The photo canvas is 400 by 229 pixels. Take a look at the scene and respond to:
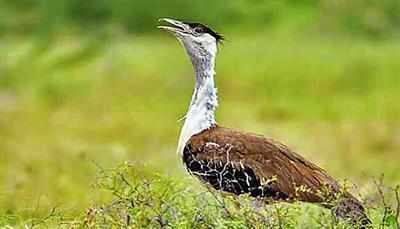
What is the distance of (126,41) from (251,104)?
3.01 m

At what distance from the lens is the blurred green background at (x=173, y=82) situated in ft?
40.3

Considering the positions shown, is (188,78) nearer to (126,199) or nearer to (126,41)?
(126,41)

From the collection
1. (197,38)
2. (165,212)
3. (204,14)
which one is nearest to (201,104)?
(197,38)

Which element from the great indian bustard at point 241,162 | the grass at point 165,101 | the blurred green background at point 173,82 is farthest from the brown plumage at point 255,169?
the blurred green background at point 173,82

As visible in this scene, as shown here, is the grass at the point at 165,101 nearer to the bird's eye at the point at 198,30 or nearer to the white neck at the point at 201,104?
the white neck at the point at 201,104

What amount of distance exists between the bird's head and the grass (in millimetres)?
2642

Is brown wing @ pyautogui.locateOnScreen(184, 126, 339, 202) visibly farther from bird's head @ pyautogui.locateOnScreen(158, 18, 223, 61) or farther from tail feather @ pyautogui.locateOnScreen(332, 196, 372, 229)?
bird's head @ pyautogui.locateOnScreen(158, 18, 223, 61)

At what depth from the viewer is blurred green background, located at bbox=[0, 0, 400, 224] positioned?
40.3 feet

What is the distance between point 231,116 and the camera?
1452cm

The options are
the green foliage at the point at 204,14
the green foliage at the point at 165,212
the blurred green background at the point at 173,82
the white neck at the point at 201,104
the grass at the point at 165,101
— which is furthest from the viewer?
the green foliage at the point at 204,14

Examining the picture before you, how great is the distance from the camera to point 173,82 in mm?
16312

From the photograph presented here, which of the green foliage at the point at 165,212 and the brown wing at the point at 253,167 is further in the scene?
the brown wing at the point at 253,167

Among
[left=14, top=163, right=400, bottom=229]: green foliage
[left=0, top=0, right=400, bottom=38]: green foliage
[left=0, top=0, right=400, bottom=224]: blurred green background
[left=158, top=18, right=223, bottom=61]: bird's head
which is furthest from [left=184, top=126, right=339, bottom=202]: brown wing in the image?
[left=0, top=0, right=400, bottom=38]: green foliage

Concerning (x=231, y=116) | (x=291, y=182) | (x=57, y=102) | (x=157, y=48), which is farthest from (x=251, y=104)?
(x=291, y=182)
